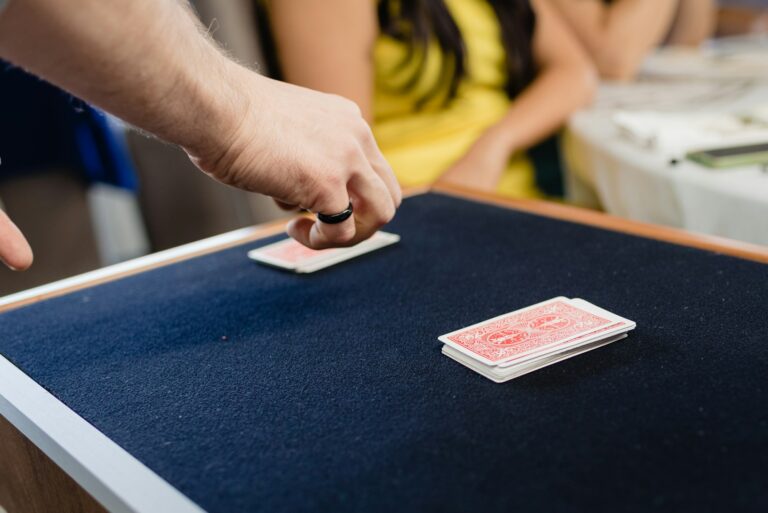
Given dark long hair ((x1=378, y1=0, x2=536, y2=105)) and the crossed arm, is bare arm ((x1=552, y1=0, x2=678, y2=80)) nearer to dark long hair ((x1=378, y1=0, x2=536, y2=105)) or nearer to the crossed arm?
the crossed arm

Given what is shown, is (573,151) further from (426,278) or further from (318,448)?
(318,448)

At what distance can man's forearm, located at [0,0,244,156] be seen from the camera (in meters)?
0.54

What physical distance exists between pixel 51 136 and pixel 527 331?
2.19 meters

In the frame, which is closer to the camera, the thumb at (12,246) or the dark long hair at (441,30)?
the thumb at (12,246)

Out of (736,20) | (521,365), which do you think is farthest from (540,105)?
(736,20)

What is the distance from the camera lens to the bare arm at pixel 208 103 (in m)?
0.55

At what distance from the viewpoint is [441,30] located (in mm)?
1716

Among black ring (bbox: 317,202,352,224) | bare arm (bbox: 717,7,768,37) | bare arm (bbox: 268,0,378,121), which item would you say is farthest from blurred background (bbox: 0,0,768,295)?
bare arm (bbox: 717,7,768,37)

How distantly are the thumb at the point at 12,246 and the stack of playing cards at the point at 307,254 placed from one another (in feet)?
1.10

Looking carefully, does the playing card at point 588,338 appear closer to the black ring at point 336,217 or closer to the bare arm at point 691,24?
the black ring at point 336,217

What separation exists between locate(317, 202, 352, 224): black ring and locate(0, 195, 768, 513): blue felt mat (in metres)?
0.11

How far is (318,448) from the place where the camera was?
571mm

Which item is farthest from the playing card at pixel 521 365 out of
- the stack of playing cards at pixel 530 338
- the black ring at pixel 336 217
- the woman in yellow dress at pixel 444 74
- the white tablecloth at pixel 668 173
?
the woman in yellow dress at pixel 444 74

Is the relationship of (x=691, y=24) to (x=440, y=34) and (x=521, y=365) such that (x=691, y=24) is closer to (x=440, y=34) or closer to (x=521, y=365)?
(x=440, y=34)
